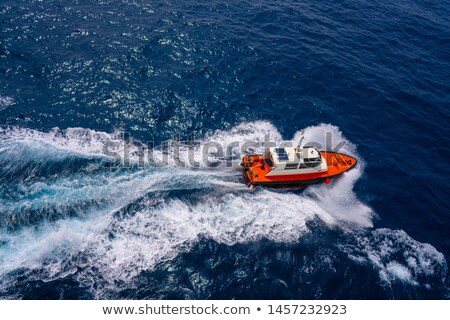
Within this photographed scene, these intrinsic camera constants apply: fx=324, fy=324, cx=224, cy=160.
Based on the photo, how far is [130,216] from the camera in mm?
36156

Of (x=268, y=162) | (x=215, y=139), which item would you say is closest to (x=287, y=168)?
(x=268, y=162)

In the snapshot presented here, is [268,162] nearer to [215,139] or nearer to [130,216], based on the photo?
[215,139]

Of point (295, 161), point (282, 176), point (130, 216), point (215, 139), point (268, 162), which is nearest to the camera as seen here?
point (130, 216)

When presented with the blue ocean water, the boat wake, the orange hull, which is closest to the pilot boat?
the orange hull

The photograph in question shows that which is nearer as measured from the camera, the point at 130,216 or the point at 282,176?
the point at 130,216

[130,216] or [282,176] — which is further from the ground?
[282,176]

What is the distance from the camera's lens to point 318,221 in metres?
38.4

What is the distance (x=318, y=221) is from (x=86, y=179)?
28.0m

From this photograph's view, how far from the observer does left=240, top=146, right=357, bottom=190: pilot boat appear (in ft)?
135

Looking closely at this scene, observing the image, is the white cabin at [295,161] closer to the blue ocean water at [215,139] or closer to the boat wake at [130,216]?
the boat wake at [130,216]

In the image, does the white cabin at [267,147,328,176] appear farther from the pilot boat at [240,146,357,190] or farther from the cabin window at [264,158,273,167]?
the cabin window at [264,158,273,167]

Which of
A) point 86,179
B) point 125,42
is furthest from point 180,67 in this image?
point 86,179

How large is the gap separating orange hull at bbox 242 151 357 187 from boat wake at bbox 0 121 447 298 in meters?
1.25

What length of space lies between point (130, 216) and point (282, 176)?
1931 centimetres
